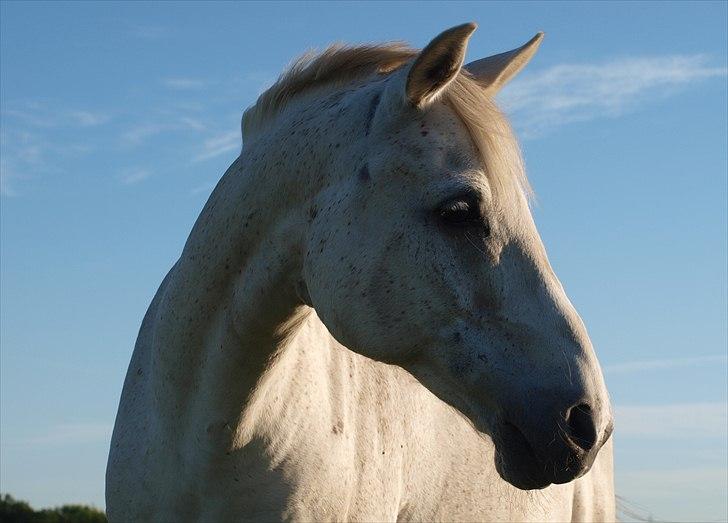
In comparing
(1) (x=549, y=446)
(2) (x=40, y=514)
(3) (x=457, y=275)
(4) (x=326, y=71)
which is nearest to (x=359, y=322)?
(3) (x=457, y=275)

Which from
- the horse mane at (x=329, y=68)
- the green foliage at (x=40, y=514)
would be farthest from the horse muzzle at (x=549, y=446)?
the green foliage at (x=40, y=514)

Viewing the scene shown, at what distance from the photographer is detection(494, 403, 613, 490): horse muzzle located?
9.86 ft

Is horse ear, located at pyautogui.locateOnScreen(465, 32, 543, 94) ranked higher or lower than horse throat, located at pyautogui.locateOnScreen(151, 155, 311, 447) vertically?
higher

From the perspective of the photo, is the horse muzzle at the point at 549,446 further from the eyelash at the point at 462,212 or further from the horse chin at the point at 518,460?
the eyelash at the point at 462,212

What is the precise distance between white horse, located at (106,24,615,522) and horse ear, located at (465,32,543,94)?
0.4 inches

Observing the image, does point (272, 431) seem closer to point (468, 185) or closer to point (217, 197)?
point (217, 197)

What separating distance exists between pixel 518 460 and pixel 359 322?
69 centimetres

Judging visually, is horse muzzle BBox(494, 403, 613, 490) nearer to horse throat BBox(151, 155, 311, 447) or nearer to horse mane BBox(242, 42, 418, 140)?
horse throat BBox(151, 155, 311, 447)

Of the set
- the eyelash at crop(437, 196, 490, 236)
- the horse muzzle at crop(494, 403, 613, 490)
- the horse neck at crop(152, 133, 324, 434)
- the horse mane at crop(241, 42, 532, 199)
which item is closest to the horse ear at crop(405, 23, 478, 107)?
the horse mane at crop(241, 42, 532, 199)

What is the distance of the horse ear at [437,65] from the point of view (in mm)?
3234

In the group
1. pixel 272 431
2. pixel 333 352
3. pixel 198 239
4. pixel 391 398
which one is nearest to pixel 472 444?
pixel 391 398

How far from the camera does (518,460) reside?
10.4 feet

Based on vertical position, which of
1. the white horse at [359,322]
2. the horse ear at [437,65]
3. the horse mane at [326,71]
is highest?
the horse mane at [326,71]

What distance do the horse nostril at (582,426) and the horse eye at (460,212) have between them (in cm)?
70
